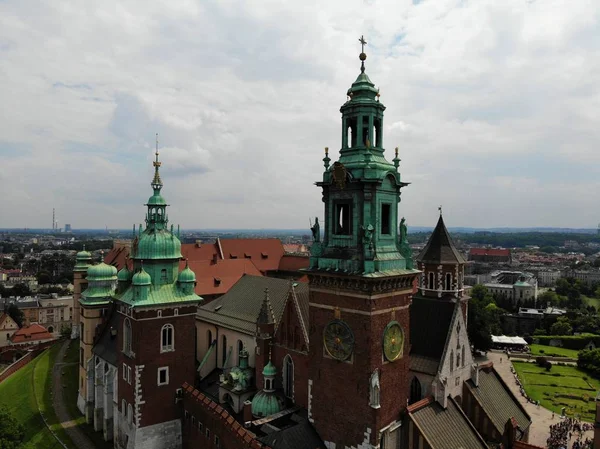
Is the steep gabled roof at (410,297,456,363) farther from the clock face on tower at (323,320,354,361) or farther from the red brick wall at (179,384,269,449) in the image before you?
the red brick wall at (179,384,269,449)

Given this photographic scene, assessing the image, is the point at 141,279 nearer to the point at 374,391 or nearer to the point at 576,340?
the point at 374,391

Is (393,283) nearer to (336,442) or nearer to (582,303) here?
(336,442)

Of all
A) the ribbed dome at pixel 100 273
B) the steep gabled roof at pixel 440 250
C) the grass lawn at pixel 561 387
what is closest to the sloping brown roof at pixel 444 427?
the steep gabled roof at pixel 440 250

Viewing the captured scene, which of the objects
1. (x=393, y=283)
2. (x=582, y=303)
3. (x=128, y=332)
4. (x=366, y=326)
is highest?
(x=393, y=283)

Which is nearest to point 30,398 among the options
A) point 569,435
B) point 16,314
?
point 569,435

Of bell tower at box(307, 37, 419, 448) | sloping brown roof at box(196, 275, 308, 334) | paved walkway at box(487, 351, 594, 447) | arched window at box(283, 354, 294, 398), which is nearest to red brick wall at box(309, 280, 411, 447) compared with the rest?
bell tower at box(307, 37, 419, 448)

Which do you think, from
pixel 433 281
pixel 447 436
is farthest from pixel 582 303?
pixel 447 436

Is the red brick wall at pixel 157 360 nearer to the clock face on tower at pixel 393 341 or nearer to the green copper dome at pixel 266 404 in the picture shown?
the green copper dome at pixel 266 404
